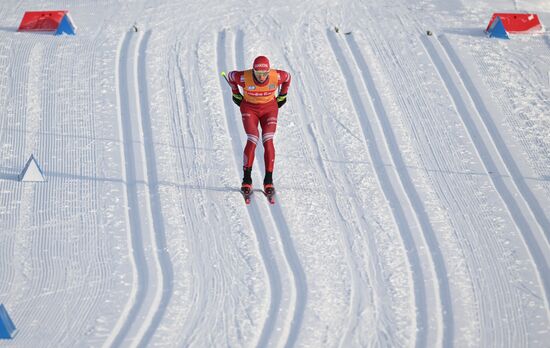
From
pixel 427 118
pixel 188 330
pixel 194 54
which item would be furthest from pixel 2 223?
pixel 427 118

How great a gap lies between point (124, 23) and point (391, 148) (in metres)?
5.12

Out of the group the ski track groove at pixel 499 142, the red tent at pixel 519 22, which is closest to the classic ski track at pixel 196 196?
the ski track groove at pixel 499 142

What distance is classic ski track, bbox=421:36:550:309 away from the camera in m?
9.41

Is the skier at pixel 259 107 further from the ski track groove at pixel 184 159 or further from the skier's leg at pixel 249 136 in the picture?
the ski track groove at pixel 184 159

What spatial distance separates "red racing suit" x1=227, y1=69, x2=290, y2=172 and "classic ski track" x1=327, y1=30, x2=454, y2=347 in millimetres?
1508

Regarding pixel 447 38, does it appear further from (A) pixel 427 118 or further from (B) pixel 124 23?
(B) pixel 124 23

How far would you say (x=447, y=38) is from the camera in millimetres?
13156

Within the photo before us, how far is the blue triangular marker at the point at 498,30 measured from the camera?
13.2 metres

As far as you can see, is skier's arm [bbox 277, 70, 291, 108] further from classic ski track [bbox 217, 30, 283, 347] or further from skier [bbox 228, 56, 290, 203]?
classic ski track [bbox 217, 30, 283, 347]

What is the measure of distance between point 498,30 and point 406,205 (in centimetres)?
455

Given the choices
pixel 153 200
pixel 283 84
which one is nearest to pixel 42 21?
pixel 153 200

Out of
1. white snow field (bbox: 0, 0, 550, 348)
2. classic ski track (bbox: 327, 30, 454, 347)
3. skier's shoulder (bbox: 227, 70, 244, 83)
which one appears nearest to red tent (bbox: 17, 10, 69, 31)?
white snow field (bbox: 0, 0, 550, 348)

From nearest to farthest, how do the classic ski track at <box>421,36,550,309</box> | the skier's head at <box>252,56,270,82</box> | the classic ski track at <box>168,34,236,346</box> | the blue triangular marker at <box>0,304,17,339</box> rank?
1. the blue triangular marker at <box>0,304,17,339</box>
2. the classic ski track at <box>168,34,236,346</box>
3. the classic ski track at <box>421,36,550,309</box>
4. the skier's head at <box>252,56,270,82</box>

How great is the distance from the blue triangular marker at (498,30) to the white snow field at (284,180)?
0.81 feet
